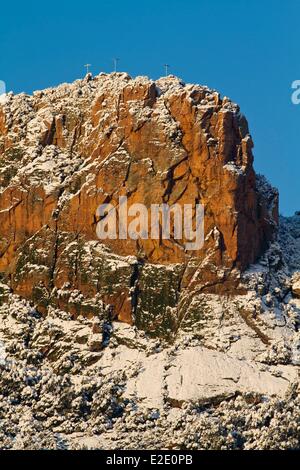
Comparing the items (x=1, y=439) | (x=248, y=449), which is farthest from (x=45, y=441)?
(x=248, y=449)

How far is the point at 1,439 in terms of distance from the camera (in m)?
199

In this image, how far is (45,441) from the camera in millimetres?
199125
